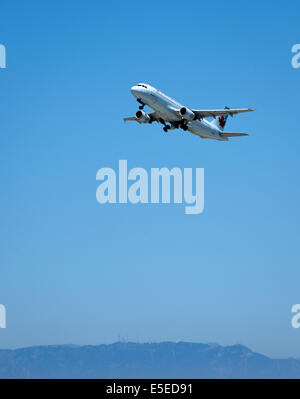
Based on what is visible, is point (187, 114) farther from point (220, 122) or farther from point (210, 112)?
point (220, 122)

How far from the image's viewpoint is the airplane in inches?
4481

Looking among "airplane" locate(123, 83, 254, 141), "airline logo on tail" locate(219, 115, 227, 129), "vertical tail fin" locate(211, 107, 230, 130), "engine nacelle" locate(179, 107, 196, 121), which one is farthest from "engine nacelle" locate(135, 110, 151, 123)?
"airline logo on tail" locate(219, 115, 227, 129)

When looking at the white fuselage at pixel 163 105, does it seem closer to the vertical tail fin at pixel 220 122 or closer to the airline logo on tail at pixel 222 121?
the vertical tail fin at pixel 220 122

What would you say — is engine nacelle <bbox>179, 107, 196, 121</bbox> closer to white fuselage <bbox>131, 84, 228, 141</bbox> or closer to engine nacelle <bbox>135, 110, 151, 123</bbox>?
white fuselage <bbox>131, 84, 228, 141</bbox>

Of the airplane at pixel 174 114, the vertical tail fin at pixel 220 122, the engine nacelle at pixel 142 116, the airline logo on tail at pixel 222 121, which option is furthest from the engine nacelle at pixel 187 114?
the airline logo on tail at pixel 222 121

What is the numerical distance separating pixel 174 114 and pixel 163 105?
2.63 meters

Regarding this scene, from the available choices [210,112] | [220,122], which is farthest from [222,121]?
[210,112]
